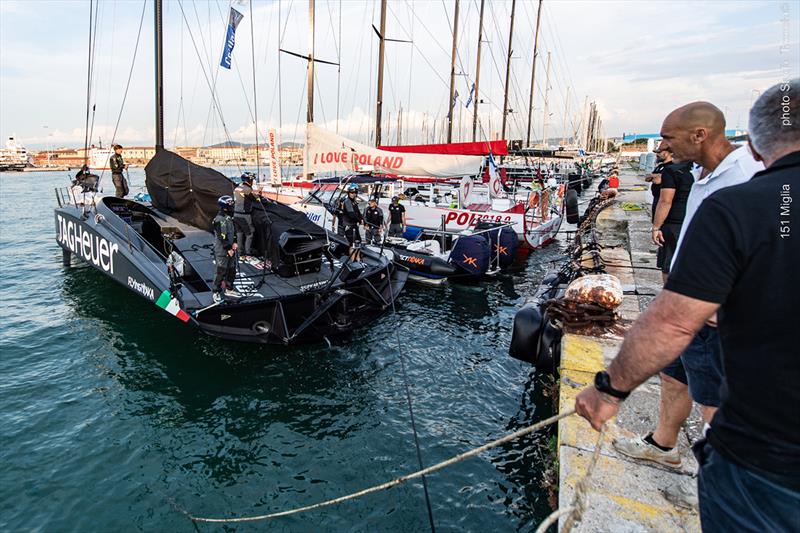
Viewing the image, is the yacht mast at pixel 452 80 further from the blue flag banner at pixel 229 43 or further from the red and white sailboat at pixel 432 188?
the blue flag banner at pixel 229 43

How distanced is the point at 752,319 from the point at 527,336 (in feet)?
15.1

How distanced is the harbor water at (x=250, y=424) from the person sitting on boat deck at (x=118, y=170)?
13.2 feet

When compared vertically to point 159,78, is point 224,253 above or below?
below

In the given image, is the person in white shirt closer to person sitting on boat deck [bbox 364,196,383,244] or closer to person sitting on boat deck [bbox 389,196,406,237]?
person sitting on boat deck [bbox 364,196,383,244]

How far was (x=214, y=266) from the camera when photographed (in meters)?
8.33

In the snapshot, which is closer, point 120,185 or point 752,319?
point 752,319

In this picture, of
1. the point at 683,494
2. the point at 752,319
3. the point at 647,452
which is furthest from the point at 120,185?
the point at 752,319

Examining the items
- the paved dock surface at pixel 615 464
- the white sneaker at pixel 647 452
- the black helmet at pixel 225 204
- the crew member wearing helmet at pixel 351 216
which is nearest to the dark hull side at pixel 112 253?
the black helmet at pixel 225 204

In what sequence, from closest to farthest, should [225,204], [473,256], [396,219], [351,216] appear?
1. [225,204]
2. [351,216]
3. [473,256]
4. [396,219]

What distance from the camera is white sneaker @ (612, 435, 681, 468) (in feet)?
10.6

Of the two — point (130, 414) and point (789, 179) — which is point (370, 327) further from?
point (789, 179)

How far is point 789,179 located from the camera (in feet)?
4.36

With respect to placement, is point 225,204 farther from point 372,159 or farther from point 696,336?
point 372,159

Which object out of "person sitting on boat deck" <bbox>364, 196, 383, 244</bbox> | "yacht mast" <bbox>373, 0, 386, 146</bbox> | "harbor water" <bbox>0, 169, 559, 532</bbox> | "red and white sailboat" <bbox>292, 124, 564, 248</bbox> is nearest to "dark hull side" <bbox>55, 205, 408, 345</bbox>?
"harbor water" <bbox>0, 169, 559, 532</bbox>
